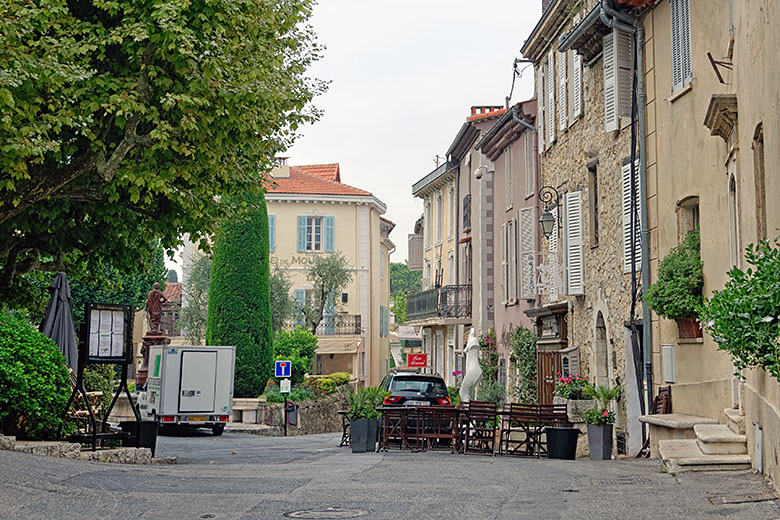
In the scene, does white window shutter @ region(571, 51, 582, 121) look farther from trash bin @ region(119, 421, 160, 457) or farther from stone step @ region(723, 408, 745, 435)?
trash bin @ region(119, 421, 160, 457)

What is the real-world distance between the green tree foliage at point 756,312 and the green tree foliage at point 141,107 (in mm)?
7110

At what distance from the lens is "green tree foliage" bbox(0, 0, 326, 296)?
11.1m

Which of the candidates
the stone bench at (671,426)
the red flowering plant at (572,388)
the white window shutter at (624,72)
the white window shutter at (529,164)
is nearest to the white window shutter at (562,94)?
the white window shutter at (529,164)

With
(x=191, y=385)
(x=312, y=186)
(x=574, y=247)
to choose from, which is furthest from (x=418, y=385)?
(x=312, y=186)

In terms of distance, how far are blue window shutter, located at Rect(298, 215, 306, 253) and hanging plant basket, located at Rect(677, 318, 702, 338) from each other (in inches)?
1479

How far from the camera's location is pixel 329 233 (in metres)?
51.0

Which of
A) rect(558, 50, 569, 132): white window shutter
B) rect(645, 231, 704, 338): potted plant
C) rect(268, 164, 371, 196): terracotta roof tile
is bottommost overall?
rect(645, 231, 704, 338): potted plant

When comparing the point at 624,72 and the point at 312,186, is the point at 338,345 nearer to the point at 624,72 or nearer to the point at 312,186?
the point at 312,186

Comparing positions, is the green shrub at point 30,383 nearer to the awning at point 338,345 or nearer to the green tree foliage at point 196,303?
the green tree foliage at point 196,303

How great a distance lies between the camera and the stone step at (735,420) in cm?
1126

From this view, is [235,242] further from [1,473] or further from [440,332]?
[1,473]

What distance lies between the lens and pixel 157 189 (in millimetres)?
12383

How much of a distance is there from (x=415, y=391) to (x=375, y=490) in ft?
32.7

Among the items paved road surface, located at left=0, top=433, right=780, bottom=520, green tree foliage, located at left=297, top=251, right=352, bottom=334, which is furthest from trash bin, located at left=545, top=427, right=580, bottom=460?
green tree foliage, located at left=297, top=251, right=352, bottom=334
